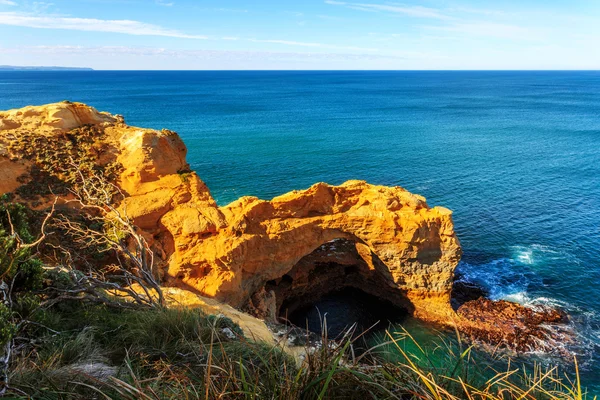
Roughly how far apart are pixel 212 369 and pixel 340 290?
81.8ft

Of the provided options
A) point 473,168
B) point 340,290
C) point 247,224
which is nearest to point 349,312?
point 340,290

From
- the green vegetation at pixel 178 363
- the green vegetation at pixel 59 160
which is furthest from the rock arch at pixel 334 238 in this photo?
the green vegetation at pixel 178 363

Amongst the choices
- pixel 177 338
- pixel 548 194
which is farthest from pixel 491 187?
pixel 177 338

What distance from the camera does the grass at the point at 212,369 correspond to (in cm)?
340

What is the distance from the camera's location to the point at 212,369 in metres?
4.45

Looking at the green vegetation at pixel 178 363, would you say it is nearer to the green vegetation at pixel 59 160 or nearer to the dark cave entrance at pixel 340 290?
the green vegetation at pixel 59 160

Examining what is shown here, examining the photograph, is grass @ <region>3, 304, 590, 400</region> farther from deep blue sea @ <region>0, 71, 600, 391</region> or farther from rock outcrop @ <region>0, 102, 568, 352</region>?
deep blue sea @ <region>0, 71, 600, 391</region>

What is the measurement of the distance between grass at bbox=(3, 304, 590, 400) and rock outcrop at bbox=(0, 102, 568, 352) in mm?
10228

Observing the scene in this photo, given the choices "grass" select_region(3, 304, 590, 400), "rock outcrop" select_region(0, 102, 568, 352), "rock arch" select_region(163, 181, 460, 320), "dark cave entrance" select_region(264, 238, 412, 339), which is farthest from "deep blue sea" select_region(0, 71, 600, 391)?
"grass" select_region(3, 304, 590, 400)

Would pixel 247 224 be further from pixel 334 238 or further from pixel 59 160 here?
pixel 59 160

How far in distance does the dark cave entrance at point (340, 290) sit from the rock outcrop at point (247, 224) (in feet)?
0.41

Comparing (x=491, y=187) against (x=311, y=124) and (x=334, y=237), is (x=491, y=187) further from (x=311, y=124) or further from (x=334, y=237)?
(x=311, y=124)

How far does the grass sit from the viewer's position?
11.2 feet

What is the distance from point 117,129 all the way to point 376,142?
45471 millimetres
